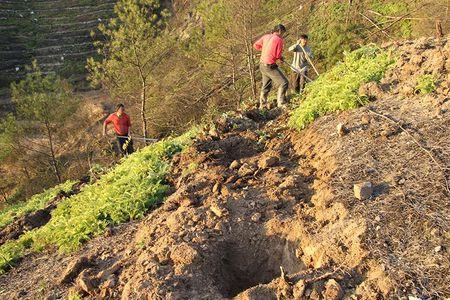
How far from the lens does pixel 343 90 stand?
546cm

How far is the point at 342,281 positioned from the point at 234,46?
48.6 ft

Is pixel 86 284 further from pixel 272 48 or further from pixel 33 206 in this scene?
pixel 272 48

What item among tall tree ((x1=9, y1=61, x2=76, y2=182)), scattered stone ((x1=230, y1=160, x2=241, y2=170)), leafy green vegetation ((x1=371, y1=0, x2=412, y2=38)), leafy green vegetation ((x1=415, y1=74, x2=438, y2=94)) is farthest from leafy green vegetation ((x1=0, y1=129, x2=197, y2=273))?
tall tree ((x1=9, y1=61, x2=76, y2=182))

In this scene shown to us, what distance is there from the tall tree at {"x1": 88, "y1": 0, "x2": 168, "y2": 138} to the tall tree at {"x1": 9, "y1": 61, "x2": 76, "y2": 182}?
434 cm

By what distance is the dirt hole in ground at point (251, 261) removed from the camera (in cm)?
375

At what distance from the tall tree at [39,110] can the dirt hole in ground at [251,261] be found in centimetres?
1722

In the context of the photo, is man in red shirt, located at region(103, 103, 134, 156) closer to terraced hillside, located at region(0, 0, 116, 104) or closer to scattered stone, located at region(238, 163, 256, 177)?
scattered stone, located at region(238, 163, 256, 177)

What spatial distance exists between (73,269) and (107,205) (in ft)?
3.74

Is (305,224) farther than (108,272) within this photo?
No

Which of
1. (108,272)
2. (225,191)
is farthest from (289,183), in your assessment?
(108,272)

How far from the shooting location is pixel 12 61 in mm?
32281

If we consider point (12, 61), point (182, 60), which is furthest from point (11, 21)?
point (182, 60)

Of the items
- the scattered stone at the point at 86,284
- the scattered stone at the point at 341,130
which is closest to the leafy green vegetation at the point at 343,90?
the scattered stone at the point at 341,130

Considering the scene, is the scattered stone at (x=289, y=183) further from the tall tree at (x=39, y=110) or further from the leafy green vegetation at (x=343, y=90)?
the tall tree at (x=39, y=110)
